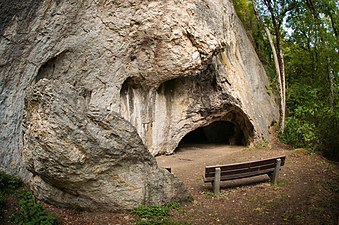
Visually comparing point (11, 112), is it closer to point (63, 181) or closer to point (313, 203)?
point (63, 181)

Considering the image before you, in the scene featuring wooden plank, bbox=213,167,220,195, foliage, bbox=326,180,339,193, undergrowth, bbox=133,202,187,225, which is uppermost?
wooden plank, bbox=213,167,220,195

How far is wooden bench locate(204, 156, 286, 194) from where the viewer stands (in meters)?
7.51

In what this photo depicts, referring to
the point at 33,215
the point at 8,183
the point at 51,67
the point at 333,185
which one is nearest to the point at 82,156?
the point at 33,215

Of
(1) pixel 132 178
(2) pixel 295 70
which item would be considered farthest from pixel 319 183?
(2) pixel 295 70

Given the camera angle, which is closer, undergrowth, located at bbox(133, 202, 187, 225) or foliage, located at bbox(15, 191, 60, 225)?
foliage, located at bbox(15, 191, 60, 225)

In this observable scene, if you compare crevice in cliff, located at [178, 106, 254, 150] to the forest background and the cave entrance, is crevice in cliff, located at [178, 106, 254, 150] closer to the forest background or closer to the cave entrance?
the cave entrance

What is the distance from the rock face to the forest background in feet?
4.56

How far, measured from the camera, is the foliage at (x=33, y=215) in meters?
5.71

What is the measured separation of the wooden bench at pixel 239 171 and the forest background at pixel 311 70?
4.83 metres

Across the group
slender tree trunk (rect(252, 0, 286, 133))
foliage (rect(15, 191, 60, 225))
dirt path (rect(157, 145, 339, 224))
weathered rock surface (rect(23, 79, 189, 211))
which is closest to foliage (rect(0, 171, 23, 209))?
weathered rock surface (rect(23, 79, 189, 211))

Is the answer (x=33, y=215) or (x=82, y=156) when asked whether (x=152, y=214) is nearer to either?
(x=82, y=156)

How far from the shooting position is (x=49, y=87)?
5984 mm

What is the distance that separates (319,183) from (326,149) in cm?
464

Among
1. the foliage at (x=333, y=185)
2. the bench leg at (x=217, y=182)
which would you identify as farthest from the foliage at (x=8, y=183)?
the foliage at (x=333, y=185)
